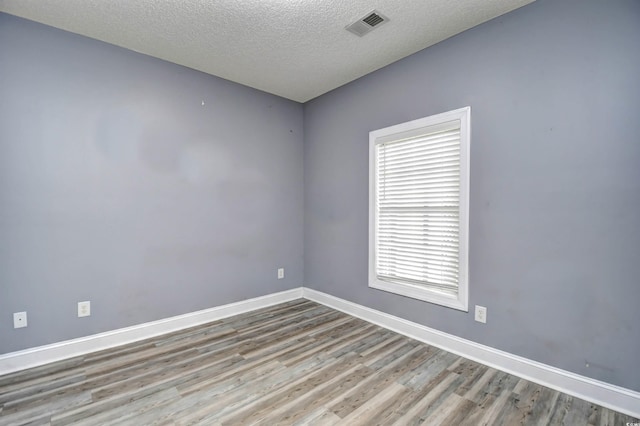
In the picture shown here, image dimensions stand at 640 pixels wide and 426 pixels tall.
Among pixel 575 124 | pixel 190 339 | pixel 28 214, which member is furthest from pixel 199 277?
pixel 575 124

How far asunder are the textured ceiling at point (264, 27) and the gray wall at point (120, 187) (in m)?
0.26

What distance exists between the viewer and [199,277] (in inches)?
128

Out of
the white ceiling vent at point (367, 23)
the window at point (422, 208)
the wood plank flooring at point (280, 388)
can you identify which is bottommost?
the wood plank flooring at point (280, 388)

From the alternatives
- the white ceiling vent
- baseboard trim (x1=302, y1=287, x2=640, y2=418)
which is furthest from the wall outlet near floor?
the white ceiling vent

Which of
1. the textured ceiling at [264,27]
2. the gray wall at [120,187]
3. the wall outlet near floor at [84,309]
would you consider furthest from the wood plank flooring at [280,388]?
the textured ceiling at [264,27]

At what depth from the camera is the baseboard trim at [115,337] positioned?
2.29m

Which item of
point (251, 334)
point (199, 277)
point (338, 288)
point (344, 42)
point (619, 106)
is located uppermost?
point (344, 42)

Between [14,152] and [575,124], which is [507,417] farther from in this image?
[14,152]

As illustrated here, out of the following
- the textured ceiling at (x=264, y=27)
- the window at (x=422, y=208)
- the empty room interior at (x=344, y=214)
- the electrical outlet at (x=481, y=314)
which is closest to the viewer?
the empty room interior at (x=344, y=214)

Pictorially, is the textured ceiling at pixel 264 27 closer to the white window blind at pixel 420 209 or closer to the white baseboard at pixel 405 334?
the white window blind at pixel 420 209

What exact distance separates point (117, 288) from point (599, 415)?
3731 millimetres

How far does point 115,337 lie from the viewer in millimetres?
2686

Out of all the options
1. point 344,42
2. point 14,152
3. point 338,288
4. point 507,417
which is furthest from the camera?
point 338,288

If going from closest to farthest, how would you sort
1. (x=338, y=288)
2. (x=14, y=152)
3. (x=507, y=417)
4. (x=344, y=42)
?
1. (x=507, y=417)
2. (x=14, y=152)
3. (x=344, y=42)
4. (x=338, y=288)
